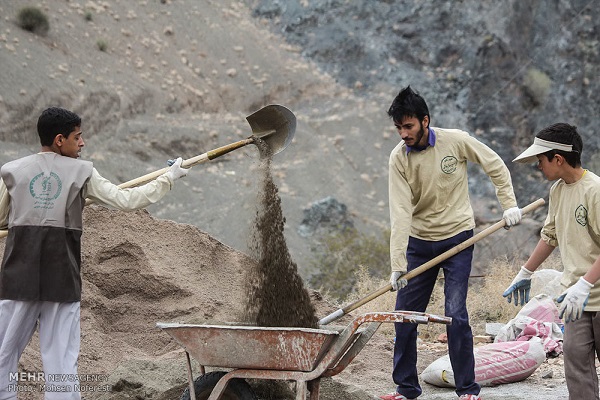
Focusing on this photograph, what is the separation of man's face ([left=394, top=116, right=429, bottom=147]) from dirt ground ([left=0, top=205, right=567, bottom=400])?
189cm

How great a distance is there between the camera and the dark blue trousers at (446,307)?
17.4 ft

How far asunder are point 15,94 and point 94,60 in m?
3.51

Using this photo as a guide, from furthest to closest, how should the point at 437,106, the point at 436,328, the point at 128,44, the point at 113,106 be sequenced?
the point at 437,106
the point at 128,44
the point at 113,106
the point at 436,328

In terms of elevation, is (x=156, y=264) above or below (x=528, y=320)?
above

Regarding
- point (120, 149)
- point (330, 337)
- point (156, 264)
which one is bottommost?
point (330, 337)

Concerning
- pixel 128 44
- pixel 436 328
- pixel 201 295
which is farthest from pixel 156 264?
pixel 128 44

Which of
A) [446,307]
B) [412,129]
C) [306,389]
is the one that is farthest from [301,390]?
[412,129]

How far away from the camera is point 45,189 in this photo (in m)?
4.39

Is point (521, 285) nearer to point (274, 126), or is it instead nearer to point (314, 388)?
point (314, 388)

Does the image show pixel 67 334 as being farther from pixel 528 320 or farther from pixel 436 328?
pixel 436 328

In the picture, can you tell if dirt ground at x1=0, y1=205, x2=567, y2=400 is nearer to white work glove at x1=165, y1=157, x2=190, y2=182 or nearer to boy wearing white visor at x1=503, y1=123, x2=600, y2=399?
white work glove at x1=165, y1=157, x2=190, y2=182

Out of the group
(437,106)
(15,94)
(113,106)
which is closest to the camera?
(15,94)

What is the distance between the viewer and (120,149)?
72.6ft

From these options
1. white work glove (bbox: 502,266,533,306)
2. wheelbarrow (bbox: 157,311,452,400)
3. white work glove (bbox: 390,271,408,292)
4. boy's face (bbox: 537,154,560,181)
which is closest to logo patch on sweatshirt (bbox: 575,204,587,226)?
boy's face (bbox: 537,154,560,181)
